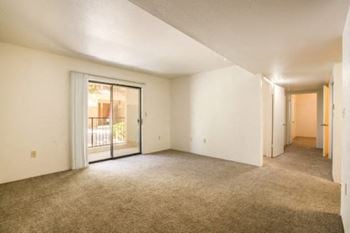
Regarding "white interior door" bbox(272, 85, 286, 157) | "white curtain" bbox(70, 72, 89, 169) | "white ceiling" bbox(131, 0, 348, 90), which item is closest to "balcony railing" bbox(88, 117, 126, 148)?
"white curtain" bbox(70, 72, 89, 169)

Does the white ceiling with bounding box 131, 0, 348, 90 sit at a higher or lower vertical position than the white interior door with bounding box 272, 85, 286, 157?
higher

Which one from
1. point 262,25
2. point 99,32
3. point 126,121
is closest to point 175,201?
point 262,25

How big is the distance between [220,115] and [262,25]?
315 centimetres

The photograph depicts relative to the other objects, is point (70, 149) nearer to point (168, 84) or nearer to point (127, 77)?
point (127, 77)

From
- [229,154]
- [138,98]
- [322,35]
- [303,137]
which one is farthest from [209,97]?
[303,137]

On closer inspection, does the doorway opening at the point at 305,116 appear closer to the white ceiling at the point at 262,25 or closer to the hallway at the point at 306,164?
the hallway at the point at 306,164

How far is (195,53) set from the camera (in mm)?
3555

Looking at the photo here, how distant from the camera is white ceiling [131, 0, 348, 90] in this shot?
155 cm

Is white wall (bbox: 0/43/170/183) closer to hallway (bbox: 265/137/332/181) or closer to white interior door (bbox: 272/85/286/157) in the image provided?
hallway (bbox: 265/137/332/181)

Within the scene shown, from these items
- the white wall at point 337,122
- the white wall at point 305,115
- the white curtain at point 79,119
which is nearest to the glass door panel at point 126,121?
the white curtain at point 79,119

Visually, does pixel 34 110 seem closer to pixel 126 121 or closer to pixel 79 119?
pixel 79 119

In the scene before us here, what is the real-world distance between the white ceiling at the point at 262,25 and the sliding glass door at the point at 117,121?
11.8 ft

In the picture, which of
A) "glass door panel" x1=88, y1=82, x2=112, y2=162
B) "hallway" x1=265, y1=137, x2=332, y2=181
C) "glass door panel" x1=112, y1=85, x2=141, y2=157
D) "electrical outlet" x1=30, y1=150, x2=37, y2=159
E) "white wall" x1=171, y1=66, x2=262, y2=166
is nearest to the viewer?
"electrical outlet" x1=30, y1=150, x2=37, y2=159

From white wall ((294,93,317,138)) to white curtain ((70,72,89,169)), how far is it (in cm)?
978
